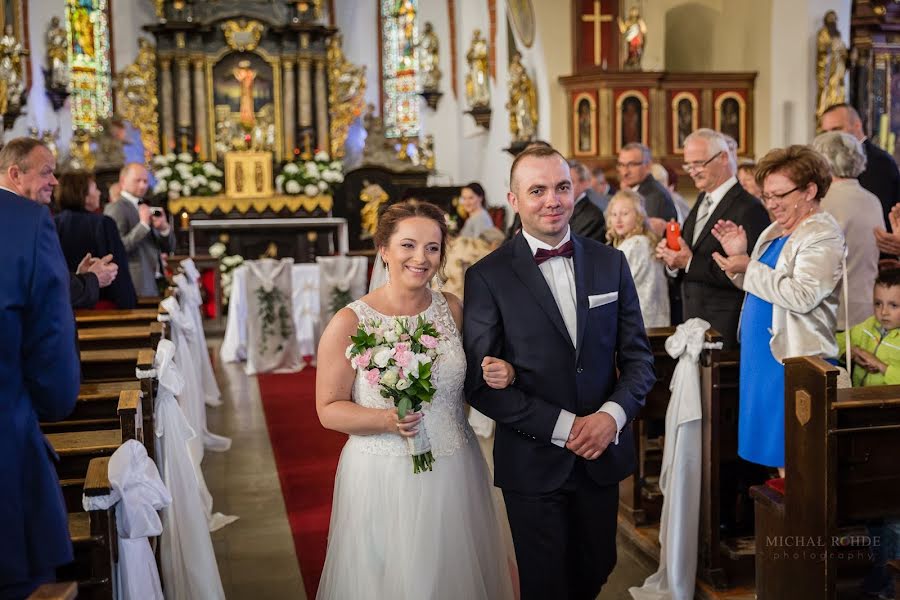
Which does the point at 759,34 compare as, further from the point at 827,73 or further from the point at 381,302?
the point at 381,302

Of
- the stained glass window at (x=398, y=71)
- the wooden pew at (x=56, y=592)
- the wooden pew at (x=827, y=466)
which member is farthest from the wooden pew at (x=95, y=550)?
the stained glass window at (x=398, y=71)

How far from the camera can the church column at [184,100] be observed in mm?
18734

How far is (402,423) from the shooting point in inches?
118

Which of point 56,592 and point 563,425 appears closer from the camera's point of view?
point 56,592

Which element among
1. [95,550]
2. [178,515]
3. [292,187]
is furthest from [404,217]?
[292,187]

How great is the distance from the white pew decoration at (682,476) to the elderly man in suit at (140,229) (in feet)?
15.0

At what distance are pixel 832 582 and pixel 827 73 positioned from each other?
9.60m

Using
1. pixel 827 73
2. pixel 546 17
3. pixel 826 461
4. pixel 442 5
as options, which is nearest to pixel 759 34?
pixel 827 73

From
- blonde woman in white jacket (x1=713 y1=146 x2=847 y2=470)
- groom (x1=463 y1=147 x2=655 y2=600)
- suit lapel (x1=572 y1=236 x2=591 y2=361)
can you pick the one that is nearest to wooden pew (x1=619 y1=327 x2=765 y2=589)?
blonde woman in white jacket (x1=713 y1=146 x2=847 y2=470)

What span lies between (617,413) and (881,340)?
157 centimetres

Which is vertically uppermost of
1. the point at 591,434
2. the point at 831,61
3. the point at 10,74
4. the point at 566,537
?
the point at 10,74

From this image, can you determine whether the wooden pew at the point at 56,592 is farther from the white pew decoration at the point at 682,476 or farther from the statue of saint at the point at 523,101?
the statue of saint at the point at 523,101

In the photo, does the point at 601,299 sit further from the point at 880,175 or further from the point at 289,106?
the point at 289,106

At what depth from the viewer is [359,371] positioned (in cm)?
332
